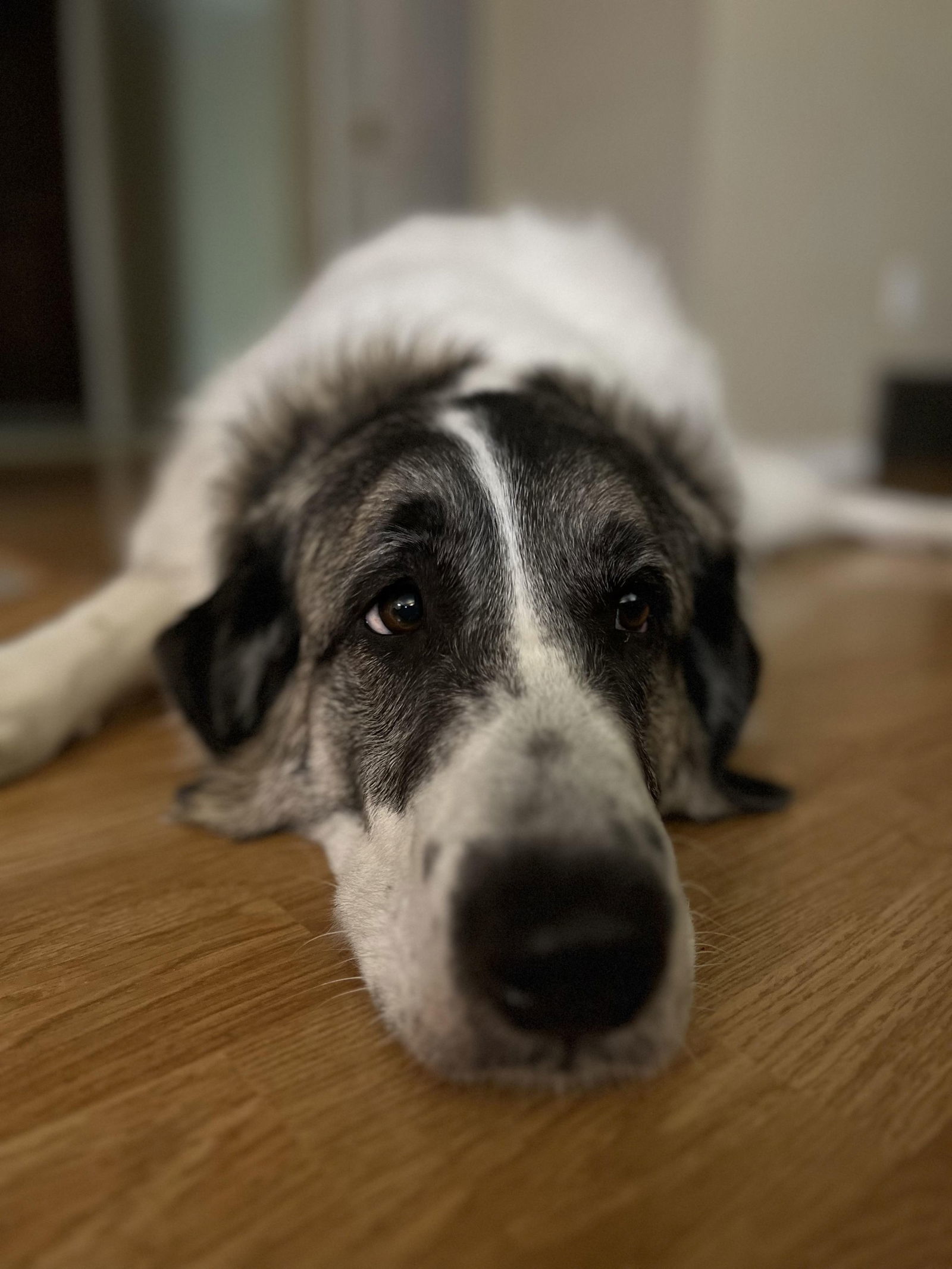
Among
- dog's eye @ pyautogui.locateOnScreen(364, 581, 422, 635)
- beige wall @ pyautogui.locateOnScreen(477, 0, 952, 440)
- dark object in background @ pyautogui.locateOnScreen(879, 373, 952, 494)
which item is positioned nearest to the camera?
dog's eye @ pyautogui.locateOnScreen(364, 581, 422, 635)

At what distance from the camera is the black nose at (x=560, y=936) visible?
71cm

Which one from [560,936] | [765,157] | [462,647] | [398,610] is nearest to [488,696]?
[462,647]

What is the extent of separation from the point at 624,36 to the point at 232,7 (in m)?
2.59

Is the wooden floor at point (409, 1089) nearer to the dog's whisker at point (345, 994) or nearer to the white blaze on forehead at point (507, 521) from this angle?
the dog's whisker at point (345, 994)

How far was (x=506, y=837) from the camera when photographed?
0.78 metres

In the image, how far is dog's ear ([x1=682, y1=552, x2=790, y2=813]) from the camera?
129cm

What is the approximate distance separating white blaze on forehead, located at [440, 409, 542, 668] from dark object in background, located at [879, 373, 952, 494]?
409 cm

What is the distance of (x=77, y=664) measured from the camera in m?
1.41

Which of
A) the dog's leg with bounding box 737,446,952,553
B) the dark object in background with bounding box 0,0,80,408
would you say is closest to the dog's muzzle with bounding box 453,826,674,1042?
the dog's leg with bounding box 737,446,952,553

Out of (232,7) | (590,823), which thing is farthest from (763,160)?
(590,823)

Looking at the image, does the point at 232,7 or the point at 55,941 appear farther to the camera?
the point at 232,7

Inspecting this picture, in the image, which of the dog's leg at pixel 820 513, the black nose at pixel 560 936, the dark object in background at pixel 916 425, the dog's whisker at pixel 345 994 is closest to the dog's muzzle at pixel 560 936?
the black nose at pixel 560 936

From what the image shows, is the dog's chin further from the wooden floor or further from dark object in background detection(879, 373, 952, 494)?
dark object in background detection(879, 373, 952, 494)

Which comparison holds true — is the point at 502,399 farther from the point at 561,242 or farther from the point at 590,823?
the point at 561,242
